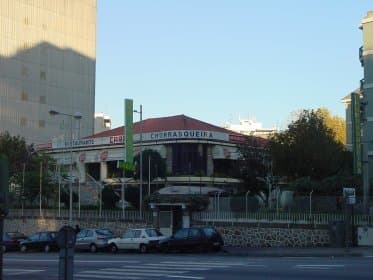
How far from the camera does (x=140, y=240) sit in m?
39.6

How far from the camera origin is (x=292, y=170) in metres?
61.2

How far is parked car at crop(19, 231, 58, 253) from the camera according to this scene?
43375 mm

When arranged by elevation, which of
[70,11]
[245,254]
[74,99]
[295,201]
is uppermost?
[70,11]

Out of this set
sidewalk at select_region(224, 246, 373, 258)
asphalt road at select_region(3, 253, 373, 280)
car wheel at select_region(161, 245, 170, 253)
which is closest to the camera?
asphalt road at select_region(3, 253, 373, 280)

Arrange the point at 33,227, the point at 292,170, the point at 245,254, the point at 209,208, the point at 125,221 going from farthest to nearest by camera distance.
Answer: the point at 292,170 < the point at 33,227 < the point at 125,221 < the point at 209,208 < the point at 245,254

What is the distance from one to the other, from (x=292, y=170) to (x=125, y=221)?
18.9 m

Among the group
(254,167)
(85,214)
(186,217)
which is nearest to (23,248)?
(85,214)

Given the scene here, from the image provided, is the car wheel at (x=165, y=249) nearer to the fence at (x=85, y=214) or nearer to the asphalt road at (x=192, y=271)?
the fence at (x=85, y=214)

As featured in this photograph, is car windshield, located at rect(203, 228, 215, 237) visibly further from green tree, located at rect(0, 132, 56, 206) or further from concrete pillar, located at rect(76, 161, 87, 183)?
concrete pillar, located at rect(76, 161, 87, 183)

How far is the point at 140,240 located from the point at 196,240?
4.04 m

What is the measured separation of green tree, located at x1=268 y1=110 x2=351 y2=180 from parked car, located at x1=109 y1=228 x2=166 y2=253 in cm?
2397

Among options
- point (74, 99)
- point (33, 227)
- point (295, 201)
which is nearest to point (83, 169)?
point (74, 99)

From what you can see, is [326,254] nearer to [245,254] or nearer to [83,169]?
[245,254]

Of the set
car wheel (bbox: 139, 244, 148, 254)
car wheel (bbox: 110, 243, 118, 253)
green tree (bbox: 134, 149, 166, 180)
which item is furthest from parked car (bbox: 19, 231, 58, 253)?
green tree (bbox: 134, 149, 166, 180)
